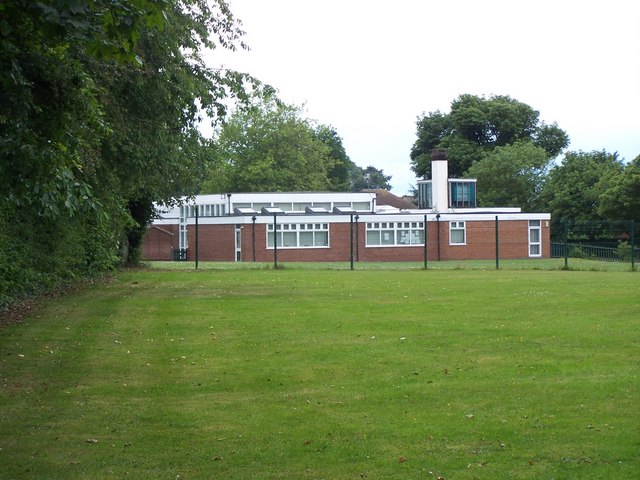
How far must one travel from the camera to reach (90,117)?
1071 centimetres

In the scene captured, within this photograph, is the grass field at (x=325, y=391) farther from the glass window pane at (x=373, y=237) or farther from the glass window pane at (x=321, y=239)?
the glass window pane at (x=373, y=237)

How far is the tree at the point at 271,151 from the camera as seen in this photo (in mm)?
79375

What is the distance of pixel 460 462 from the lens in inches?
276

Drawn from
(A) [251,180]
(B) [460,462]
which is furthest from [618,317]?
(A) [251,180]

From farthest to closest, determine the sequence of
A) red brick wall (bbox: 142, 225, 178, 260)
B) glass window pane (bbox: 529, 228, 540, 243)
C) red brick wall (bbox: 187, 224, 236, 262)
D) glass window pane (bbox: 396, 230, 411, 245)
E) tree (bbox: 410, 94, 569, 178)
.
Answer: tree (bbox: 410, 94, 569, 178) → red brick wall (bbox: 142, 225, 178, 260) → glass window pane (bbox: 529, 228, 540, 243) → glass window pane (bbox: 396, 230, 411, 245) → red brick wall (bbox: 187, 224, 236, 262)

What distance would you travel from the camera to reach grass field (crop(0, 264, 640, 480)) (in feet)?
23.5

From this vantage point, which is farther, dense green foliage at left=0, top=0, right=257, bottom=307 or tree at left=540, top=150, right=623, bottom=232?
tree at left=540, top=150, right=623, bottom=232

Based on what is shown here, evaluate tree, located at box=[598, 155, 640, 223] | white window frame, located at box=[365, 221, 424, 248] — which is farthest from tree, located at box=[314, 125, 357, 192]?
white window frame, located at box=[365, 221, 424, 248]

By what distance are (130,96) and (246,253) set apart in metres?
31.2

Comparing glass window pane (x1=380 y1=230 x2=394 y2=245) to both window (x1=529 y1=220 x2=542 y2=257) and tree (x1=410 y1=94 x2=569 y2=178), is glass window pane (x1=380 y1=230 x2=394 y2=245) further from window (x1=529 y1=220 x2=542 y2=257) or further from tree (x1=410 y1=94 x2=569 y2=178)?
tree (x1=410 y1=94 x2=569 y2=178)

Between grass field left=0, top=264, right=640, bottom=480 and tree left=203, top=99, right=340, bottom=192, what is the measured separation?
61.5 m

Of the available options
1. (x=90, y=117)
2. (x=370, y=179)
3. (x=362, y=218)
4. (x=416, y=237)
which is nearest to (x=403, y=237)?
(x=416, y=237)

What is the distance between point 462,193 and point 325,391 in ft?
Answer: 202

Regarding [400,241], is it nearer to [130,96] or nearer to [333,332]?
[130,96]
